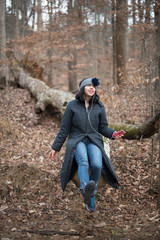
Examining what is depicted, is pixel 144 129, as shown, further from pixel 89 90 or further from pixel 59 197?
pixel 59 197

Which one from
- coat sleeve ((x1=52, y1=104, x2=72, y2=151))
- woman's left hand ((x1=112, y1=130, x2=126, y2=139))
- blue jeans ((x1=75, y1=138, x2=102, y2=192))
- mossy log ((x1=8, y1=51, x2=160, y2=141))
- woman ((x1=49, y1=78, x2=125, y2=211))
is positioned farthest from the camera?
mossy log ((x1=8, y1=51, x2=160, y2=141))

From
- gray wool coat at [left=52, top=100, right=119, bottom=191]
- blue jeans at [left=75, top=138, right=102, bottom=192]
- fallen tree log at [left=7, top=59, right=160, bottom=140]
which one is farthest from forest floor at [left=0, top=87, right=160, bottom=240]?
blue jeans at [left=75, top=138, right=102, bottom=192]

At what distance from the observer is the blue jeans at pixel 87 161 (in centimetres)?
383

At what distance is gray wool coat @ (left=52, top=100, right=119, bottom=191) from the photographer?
4.22 meters

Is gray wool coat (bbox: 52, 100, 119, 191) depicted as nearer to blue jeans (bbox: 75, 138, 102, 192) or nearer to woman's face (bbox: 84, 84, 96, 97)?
blue jeans (bbox: 75, 138, 102, 192)

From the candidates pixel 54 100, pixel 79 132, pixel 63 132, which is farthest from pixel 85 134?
pixel 54 100

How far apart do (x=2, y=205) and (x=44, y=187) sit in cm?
112

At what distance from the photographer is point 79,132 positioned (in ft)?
14.2

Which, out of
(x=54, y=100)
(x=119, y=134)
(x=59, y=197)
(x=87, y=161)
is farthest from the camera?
(x=54, y=100)

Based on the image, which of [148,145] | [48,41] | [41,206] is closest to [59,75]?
[48,41]

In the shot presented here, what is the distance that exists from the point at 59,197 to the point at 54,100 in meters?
4.47

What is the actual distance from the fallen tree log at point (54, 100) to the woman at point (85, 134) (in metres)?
1.30

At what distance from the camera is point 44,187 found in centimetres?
565

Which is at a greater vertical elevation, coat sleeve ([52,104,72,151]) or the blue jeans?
coat sleeve ([52,104,72,151])
